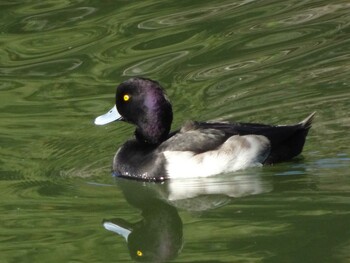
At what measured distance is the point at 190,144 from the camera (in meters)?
10.0

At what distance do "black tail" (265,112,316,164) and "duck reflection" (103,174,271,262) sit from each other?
45 centimetres

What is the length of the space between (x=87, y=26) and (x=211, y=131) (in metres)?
5.29

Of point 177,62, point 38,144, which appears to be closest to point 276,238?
point 38,144

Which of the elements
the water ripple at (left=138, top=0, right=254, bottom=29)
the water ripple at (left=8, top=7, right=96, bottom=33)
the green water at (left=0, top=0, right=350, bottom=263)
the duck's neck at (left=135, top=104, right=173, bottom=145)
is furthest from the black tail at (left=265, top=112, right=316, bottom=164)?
the water ripple at (left=8, top=7, right=96, bottom=33)

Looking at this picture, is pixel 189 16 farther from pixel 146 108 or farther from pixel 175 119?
pixel 146 108

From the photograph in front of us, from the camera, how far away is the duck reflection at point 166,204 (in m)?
8.05

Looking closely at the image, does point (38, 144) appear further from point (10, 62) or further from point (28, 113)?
point (10, 62)

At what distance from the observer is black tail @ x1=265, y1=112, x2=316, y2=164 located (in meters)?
10.1

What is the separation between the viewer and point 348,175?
30.4ft

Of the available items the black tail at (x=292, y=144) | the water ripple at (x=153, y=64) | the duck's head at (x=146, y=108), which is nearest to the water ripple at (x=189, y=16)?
the water ripple at (x=153, y=64)

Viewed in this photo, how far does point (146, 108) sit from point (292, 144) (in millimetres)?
1321

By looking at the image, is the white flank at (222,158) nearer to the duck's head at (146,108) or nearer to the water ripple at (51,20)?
the duck's head at (146,108)

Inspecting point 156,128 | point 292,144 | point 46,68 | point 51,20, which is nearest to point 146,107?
point 156,128

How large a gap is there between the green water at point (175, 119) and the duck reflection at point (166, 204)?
0.02m
